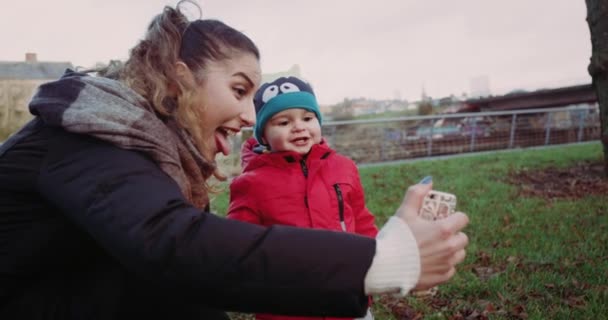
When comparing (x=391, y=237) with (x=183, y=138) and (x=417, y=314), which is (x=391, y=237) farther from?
(x=417, y=314)

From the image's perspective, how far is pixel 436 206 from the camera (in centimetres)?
129

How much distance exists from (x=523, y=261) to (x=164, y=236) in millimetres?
3396

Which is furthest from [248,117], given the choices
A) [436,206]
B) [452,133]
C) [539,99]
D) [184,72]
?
[539,99]

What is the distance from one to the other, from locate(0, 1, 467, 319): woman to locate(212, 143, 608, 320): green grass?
1.97m

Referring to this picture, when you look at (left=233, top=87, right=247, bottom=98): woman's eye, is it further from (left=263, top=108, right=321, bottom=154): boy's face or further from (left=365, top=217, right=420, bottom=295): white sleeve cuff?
(left=365, top=217, right=420, bottom=295): white sleeve cuff

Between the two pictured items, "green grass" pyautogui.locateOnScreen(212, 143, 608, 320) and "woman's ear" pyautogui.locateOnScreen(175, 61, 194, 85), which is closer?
"woman's ear" pyautogui.locateOnScreen(175, 61, 194, 85)

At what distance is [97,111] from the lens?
3.83 ft

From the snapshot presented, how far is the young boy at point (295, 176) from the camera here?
7.73 feet

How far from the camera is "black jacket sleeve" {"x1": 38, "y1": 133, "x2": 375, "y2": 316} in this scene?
3.04ft

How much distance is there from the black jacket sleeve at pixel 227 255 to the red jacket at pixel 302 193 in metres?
1.33

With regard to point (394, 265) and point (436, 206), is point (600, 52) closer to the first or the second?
point (436, 206)

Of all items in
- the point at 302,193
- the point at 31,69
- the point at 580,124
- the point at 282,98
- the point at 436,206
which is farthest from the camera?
the point at 31,69

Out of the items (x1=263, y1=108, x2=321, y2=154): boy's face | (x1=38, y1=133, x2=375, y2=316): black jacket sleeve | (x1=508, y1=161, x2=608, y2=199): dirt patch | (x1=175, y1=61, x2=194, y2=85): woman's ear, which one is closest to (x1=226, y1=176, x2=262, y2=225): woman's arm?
(x1=263, y1=108, x2=321, y2=154): boy's face

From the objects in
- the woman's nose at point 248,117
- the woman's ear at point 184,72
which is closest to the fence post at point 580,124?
the woman's nose at point 248,117
